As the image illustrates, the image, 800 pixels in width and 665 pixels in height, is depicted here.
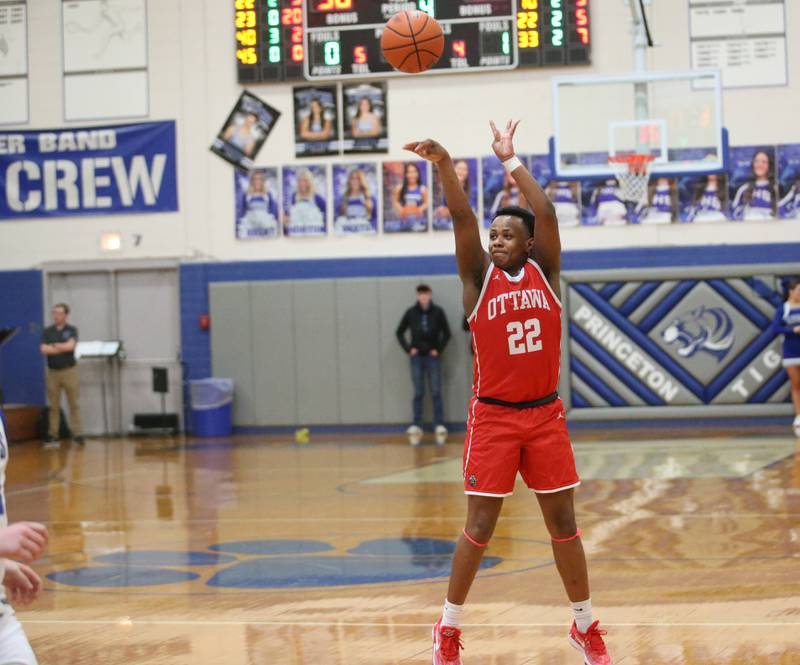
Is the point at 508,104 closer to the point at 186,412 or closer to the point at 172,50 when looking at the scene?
the point at 172,50

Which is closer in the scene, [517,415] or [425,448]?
[517,415]

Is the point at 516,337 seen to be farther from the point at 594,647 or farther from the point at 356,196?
the point at 356,196

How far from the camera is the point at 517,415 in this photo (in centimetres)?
504

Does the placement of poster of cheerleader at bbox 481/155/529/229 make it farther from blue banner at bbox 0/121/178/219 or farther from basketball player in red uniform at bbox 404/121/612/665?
basketball player in red uniform at bbox 404/121/612/665

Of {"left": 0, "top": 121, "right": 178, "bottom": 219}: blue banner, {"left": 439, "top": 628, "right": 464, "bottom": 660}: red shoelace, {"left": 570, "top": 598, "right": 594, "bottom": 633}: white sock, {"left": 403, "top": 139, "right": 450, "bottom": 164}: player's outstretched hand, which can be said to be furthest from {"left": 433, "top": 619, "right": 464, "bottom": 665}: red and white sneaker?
{"left": 0, "top": 121, "right": 178, "bottom": 219}: blue banner

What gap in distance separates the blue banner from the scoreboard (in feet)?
9.34

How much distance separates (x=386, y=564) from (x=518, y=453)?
8.95ft

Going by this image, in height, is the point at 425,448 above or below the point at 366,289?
below

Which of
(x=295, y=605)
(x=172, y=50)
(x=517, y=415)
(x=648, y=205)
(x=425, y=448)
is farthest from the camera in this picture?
(x=172, y=50)

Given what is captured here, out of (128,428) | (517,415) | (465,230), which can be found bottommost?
(128,428)

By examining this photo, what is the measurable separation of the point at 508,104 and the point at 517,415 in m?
13.4

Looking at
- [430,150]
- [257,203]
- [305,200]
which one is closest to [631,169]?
[305,200]

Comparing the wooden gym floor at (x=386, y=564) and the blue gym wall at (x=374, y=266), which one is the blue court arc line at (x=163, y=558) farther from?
the blue gym wall at (x=374, y=266)

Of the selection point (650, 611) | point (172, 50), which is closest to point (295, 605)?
point (650, 611)
